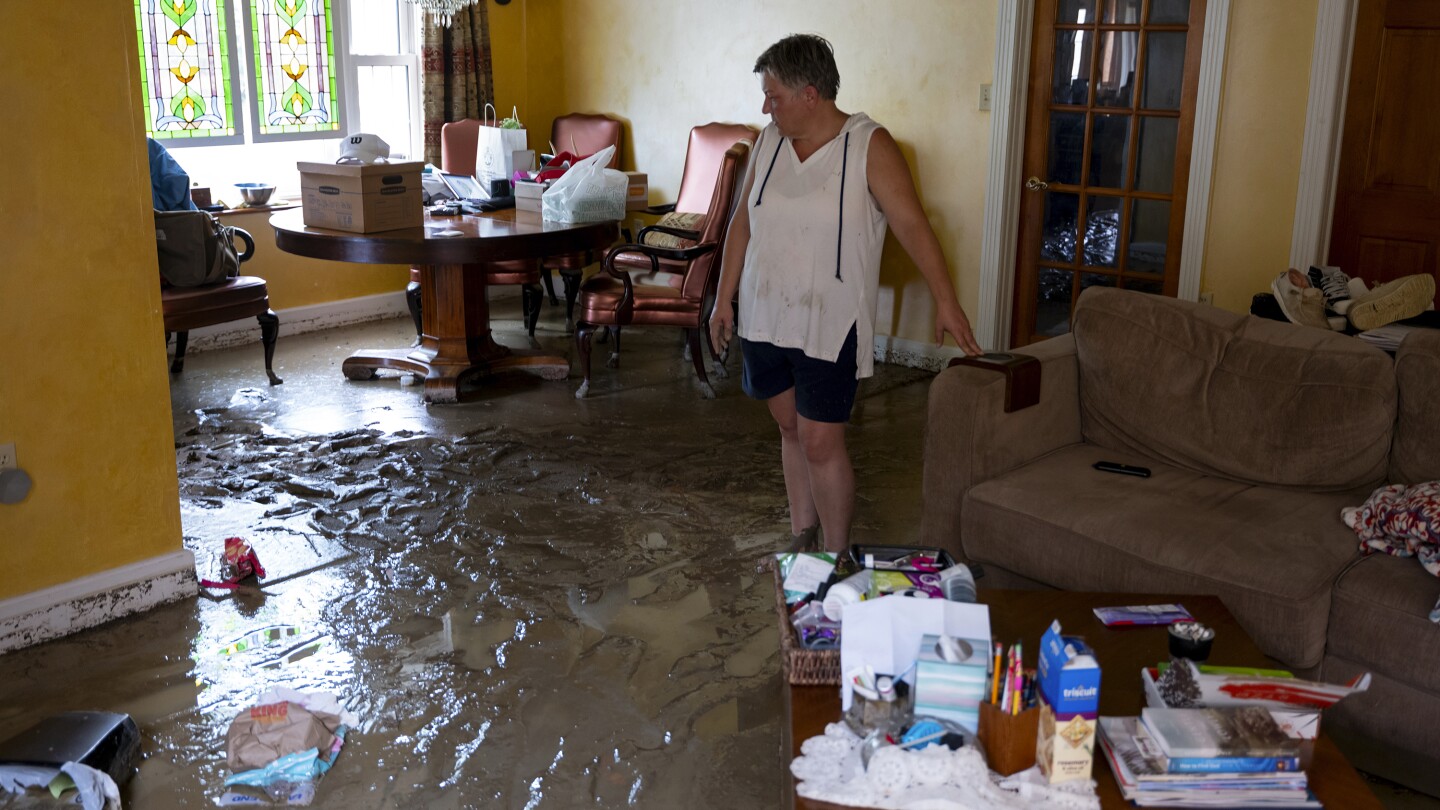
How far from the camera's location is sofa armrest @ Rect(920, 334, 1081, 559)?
2949 millimetres

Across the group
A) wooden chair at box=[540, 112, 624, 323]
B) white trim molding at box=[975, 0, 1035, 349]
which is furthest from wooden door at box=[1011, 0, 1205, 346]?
wooden chair at box=[540, 112, 624, 323]

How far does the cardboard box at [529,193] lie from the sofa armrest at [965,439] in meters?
2.72

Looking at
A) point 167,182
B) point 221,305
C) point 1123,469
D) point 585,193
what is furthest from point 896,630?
point 167,182

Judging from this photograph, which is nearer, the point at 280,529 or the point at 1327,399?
the point at 1327,399

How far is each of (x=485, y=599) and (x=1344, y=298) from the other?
282 cm

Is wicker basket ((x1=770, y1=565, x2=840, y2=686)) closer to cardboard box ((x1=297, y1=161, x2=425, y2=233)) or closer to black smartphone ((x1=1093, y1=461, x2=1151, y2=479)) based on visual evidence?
black smartphone ((x1=1093, y1=461, x2=1151, y2=479))

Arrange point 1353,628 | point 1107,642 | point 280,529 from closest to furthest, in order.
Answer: point 1107,642, point 1353,628, point 280,529

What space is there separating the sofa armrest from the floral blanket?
75 centimetres

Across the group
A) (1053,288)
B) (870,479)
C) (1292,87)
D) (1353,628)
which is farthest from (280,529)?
(1292,87)

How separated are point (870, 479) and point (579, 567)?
1200 millimetres

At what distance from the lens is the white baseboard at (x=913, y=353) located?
18.4 feet

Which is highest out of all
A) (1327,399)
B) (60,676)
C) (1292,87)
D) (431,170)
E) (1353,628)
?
(1292,87)

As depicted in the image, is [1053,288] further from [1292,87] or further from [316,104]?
[316,104]

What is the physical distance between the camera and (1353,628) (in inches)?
95.0
